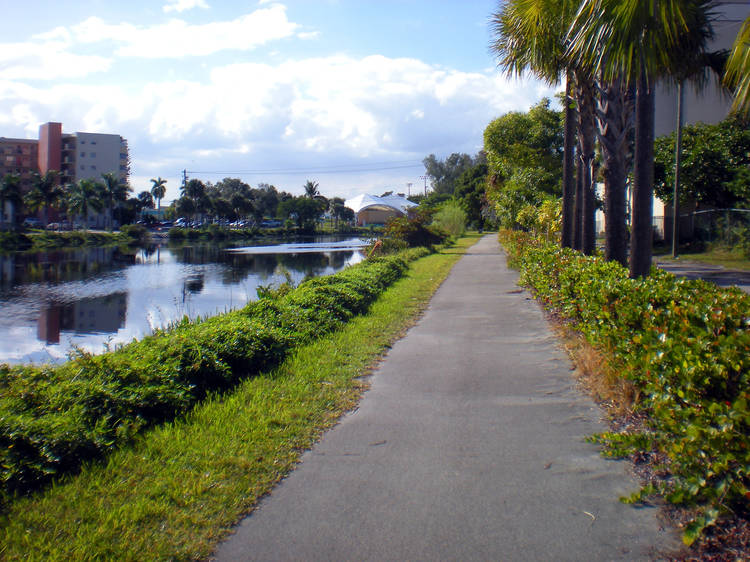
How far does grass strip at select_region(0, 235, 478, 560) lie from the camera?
3.62m

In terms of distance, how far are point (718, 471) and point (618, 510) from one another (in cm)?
70

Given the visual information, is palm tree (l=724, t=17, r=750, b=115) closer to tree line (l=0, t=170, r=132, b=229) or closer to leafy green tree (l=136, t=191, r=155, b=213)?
tree line (l=0, t=170, r=132, b=229)

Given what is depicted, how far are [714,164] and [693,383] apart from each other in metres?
27.4

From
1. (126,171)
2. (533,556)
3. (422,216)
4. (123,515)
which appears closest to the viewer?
(533,556)

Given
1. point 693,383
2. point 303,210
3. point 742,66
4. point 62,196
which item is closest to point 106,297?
point 742,66

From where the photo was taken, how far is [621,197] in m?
9.91

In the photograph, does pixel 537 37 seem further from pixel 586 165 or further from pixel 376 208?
pixel 376 208

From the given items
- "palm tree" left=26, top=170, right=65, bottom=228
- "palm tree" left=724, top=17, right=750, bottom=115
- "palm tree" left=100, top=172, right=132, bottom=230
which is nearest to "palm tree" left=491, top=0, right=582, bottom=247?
"palm tree" left=724, top=17, right=750, bottom=115

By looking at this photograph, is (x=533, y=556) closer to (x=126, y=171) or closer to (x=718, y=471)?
(x=718, y=471)

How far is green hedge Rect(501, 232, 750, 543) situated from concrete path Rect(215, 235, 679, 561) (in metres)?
0.31

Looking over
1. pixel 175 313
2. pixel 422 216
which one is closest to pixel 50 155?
pixel 422 216

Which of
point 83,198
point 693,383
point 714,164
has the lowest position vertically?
point 693,383

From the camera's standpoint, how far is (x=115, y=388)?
579 centimetres

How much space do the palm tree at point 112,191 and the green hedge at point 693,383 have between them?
90.3 meters
